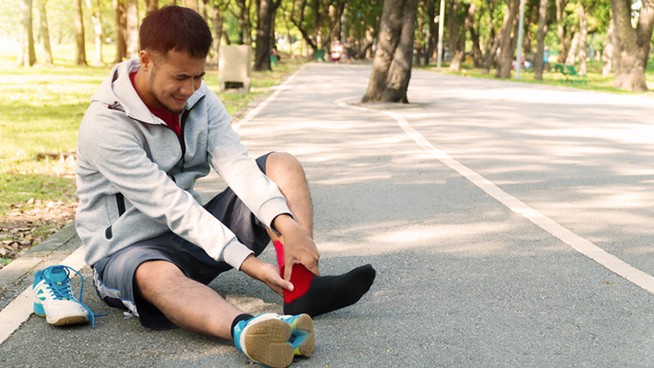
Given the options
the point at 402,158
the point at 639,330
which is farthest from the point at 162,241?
the point at 402,158

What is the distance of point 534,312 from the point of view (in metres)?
4.13

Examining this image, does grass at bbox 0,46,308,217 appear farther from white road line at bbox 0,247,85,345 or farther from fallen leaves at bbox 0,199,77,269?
white road line at bbox 0,247,85,345

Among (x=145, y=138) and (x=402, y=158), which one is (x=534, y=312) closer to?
(x=145, y=138)

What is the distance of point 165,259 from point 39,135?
27.2ft

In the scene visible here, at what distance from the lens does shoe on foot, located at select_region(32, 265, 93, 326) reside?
12.7 ft

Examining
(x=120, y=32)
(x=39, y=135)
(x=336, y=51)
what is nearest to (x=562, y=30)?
(x=336, y=51)

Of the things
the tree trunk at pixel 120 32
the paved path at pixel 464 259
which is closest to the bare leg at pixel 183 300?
the paved path at pixel 464 259

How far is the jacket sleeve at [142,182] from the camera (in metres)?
3.73

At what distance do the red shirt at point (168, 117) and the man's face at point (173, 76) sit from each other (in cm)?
8

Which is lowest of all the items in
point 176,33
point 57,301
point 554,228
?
point 554,228

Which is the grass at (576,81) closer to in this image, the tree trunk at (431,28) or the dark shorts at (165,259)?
the tree trunk at (431,28)

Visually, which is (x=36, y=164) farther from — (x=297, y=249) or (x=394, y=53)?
(x=394, y=53)

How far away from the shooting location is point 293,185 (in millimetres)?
4086

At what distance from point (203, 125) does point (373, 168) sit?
4.94 meters
